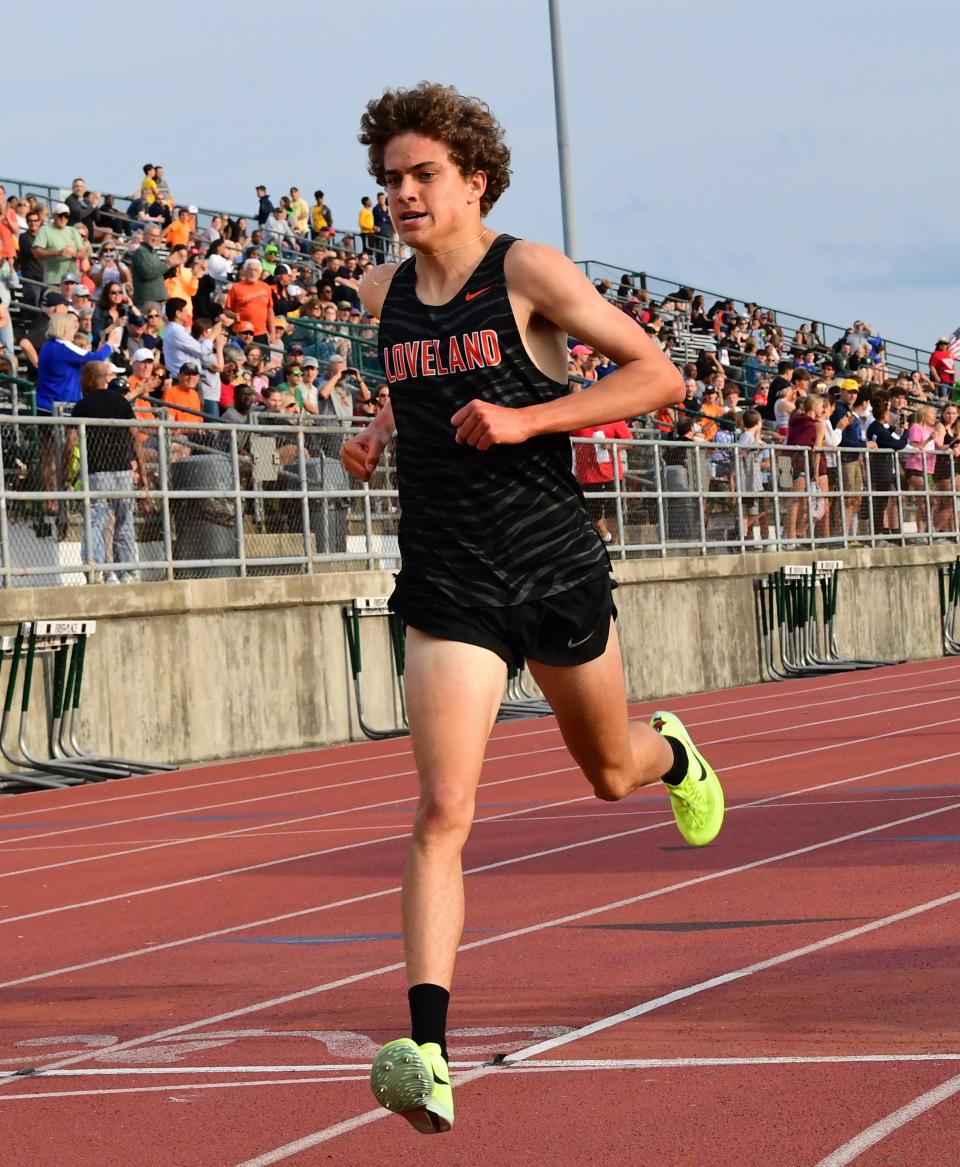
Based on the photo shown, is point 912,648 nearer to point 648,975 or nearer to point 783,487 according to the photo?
point 783,487

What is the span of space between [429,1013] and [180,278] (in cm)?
1875

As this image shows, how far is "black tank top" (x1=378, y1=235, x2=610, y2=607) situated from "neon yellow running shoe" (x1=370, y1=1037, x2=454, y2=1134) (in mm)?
1076

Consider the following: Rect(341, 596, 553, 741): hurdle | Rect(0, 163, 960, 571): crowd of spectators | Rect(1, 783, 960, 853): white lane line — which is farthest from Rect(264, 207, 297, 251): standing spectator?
Rect(1, 783, 960, 853): white lane line

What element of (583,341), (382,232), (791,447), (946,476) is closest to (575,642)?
(583,341)

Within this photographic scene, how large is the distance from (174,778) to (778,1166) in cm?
1290

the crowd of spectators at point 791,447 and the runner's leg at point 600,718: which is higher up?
the crowd of spectators at point 791,447

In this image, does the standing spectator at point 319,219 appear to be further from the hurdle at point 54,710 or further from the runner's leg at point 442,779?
the runner's leg at point 442,779

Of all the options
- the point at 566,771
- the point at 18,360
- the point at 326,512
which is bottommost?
the point at 566,771

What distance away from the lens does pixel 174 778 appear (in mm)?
17016

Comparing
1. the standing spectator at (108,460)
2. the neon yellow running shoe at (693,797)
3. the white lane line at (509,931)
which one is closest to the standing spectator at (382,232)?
the standing spectator at (108,460)

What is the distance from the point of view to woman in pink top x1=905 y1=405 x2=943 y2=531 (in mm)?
30406

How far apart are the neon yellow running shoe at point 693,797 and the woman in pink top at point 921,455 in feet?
79.3

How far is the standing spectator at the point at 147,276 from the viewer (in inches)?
859

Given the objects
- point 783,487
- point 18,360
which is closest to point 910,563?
point 783,487
